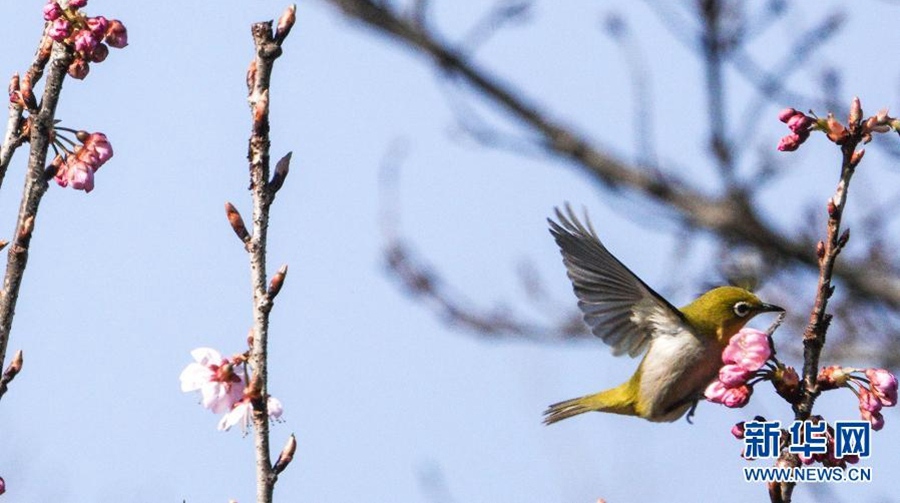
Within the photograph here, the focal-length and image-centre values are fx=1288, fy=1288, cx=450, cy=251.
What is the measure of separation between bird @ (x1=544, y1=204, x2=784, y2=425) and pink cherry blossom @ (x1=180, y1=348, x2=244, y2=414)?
2.27 metres

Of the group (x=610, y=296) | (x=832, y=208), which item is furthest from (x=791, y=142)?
(x=610, y=296)

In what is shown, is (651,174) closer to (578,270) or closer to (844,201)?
(844,201)

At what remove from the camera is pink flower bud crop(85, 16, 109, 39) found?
10.5 feet

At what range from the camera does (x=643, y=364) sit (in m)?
5.45

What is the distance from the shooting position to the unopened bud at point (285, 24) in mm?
2568

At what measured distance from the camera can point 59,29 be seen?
10.3 ft

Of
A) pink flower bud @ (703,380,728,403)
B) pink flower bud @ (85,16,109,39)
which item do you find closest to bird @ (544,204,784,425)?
pink flower bud @ (703,380,728,403)

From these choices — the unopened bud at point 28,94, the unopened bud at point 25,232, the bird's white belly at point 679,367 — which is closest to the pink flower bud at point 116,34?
the unopened bud at point 28,94

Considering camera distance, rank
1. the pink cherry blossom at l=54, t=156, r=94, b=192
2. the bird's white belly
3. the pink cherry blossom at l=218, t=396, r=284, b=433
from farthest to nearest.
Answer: the bird's white belly, the pink cherry blossom at l=54, t=156, r=94, b=192, the pink cherry blossom at l=218, t=396, r=284, b=433

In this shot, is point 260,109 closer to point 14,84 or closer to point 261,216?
point 261,216

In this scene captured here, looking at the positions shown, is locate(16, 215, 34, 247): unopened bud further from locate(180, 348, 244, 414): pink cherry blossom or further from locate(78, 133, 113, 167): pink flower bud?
locate(78, 133, 113, 167): pink flower bud

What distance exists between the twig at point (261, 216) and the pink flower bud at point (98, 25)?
73cm

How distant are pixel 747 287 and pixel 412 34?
8.26 ft

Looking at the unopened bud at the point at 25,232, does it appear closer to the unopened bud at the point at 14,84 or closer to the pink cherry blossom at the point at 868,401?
the unopened bud at the point at 14,84
